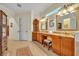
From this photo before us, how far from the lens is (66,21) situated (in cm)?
427

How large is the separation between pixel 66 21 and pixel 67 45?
0.86 m

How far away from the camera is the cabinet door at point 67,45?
347cm

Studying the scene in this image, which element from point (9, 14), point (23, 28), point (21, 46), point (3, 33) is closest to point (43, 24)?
point (23, 28)

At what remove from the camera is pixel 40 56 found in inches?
131

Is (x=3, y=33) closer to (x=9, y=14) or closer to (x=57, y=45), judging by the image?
(x=9, y=14)

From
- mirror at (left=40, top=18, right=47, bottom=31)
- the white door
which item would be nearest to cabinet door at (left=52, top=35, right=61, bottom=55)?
mirror at (left=40, top=18, right=47, bottom=31)

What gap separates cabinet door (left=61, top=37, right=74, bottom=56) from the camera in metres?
3.47

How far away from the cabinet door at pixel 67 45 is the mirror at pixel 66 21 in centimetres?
50

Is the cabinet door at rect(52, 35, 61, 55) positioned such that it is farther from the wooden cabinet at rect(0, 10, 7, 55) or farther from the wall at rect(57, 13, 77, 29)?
the wooden cabinet at rect(0, 10, 7, 55)

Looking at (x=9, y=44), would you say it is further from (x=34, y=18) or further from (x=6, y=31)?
(x=34, y=18)

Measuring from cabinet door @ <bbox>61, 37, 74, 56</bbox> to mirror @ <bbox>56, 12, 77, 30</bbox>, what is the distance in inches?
19.6

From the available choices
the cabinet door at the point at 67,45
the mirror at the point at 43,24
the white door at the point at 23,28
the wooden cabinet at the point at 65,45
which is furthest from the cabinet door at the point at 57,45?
the white door at the point at 23,28

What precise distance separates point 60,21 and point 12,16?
1527 millimetres

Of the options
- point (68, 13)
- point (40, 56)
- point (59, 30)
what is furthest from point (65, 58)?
point (68, 13)
